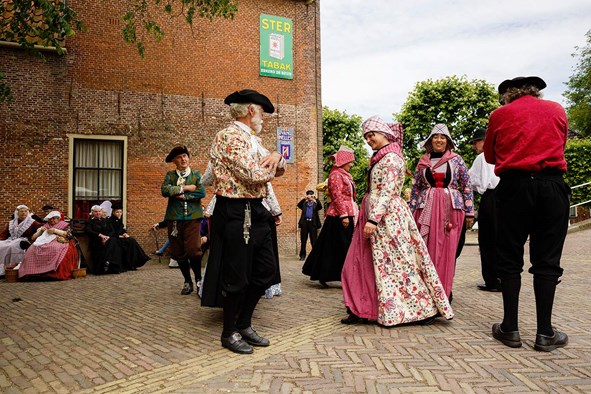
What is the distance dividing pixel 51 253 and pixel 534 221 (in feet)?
26.6

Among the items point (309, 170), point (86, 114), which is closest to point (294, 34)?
point (309, 170)

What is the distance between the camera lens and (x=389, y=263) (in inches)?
173

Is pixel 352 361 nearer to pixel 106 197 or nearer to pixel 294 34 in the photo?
pixel 106 197

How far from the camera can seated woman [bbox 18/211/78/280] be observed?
8516 millimetres

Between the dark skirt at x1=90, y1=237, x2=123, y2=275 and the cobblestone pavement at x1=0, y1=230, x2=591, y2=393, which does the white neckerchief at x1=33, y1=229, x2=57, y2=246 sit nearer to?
the dark skirt at x1=90, y1=237, x2=123, y2=275

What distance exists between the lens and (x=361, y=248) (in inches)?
180

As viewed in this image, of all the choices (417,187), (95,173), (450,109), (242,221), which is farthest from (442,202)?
(450,109)

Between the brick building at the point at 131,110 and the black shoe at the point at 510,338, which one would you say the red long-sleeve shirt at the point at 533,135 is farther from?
the brick building at the point at 131,110

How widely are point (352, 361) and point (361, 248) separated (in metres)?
1.42

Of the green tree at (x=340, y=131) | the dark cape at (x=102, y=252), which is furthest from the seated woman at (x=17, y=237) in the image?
the green tree at (x=340, y=131)

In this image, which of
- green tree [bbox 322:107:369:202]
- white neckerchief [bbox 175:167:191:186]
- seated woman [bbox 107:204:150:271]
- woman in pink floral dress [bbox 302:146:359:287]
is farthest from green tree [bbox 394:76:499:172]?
white neckerchief [bbox 175:167:191:186]

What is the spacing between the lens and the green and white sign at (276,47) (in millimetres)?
14414

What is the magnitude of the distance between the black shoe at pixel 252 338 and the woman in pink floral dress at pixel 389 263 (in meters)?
1.01

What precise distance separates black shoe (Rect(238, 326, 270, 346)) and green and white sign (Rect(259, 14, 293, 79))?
11639 millimetres
